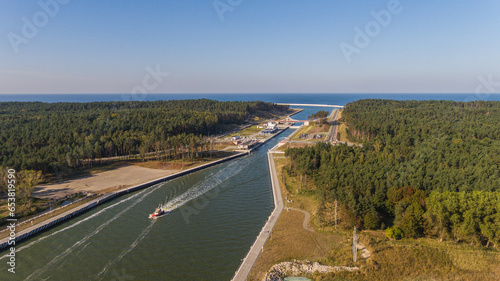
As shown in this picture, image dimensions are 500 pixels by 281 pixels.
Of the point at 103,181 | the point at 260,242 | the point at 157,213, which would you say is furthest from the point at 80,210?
the point at 260,242

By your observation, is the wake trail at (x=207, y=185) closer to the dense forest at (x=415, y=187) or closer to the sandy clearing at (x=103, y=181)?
the sandy clearing at (x=103, y=181)

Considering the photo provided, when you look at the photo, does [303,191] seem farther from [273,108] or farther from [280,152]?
[273,108]

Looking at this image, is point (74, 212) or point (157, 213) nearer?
point (157, 213)

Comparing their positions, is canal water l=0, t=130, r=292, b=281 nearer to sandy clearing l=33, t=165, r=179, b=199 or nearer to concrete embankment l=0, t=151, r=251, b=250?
concrete embankment l=0, t=151, r=251, b=250

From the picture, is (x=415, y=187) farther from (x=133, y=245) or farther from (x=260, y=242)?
(x=133, y=245)

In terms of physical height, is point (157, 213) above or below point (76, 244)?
above
